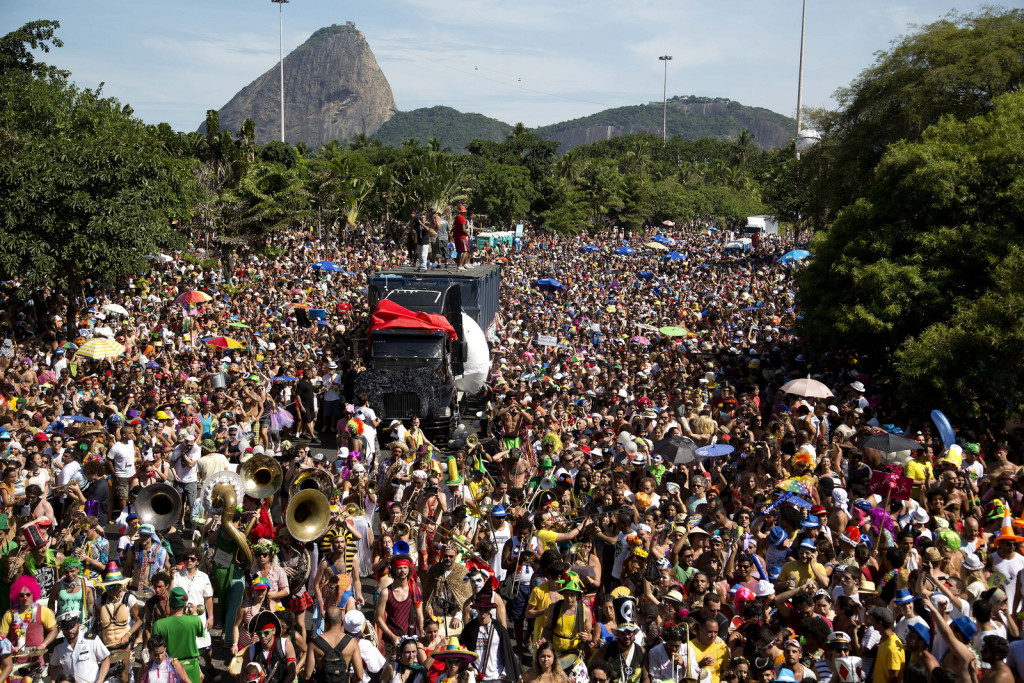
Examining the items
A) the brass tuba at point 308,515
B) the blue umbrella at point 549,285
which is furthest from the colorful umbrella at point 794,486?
the blue umbrella at point 549,285

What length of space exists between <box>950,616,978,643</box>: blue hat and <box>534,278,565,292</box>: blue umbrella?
3029 centimetres

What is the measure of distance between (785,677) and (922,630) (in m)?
1.34

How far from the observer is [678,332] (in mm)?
23172

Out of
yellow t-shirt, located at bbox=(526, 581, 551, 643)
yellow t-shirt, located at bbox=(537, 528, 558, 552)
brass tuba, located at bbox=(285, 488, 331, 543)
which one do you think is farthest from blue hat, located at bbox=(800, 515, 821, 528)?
brass tuba, located at bbox=(285, 488, 331, 543)

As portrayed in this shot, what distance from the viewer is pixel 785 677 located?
5422mm

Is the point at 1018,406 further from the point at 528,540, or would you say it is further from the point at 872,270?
the point at 528,540

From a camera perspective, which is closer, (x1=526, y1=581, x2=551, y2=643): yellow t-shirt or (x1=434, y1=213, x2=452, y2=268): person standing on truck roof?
(x1=526, y1=581, x2=551, y2=643): yellow t-shirt

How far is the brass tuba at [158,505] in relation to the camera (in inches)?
321

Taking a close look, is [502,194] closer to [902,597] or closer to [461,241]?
[461,241]

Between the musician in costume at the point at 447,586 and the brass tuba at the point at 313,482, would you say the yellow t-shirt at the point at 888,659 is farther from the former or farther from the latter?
the brass tuba at the point at 313,482

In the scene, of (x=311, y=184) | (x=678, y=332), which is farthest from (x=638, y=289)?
(x=311, y=184)

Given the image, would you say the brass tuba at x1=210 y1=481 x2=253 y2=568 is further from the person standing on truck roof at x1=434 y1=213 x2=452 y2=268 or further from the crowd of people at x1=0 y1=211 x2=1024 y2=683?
the person standing on truck roof at x1=434 y1=213 x2=452 y2=268

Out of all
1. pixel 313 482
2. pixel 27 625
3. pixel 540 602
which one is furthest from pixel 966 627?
pixel 27 625

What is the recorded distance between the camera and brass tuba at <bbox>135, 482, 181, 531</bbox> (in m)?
8.16
